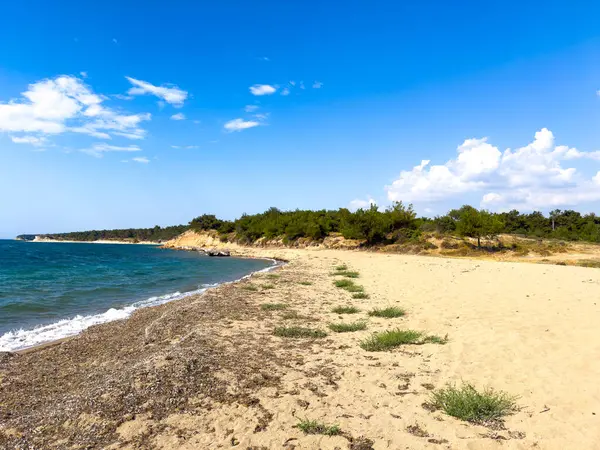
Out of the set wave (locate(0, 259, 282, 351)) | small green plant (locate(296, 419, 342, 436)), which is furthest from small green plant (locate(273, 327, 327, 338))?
wave (locate(0, 259, 282, 351))

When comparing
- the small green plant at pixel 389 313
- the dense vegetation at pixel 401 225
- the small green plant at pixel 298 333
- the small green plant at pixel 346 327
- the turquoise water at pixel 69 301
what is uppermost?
the dense vegetation at pixel 401 225

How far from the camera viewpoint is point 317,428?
5.23 metres

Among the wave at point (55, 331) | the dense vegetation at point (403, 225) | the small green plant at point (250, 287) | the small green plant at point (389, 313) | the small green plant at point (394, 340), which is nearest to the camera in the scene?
the small green plant at point (394, 340)

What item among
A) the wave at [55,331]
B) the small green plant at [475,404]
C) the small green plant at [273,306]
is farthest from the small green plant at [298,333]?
the wave at [55,331]

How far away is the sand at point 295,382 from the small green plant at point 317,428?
121 mm

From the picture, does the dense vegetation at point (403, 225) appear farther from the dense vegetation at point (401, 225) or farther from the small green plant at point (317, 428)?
the small green plant at point (317, 428)

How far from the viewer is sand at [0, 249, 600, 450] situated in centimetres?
507

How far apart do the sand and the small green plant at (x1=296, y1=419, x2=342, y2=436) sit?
121mm

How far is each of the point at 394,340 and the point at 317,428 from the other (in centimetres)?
433

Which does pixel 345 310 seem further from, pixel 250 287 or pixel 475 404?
pixel 250 287

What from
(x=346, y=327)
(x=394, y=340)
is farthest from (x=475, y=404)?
(x=346, y=327)

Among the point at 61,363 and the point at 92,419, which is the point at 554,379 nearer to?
the point at 92,419

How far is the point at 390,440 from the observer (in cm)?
493

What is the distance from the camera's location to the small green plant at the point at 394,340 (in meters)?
8.86
